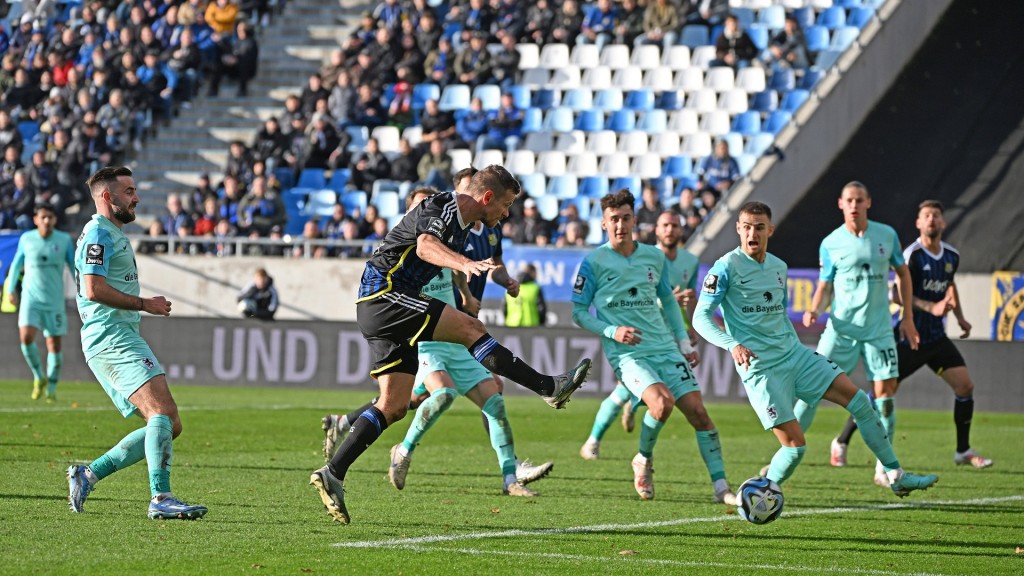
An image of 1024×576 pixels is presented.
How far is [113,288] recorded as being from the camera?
898 centimetres

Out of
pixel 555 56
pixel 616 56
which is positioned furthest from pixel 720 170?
pixel 555 56

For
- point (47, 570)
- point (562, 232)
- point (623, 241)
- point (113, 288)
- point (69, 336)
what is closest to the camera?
point (47, 570)

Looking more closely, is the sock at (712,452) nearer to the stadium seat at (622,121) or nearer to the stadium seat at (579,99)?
the stadium seat at (622,121)

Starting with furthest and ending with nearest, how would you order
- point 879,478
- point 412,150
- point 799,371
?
point 412,150 < point 879,478 < point 799,371

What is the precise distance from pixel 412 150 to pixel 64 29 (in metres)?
10.6

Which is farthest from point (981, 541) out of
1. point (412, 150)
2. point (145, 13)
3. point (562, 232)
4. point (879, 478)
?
point (145, 13)

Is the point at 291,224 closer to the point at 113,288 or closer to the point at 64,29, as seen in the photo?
the point at 64,29

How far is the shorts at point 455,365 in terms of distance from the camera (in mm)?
11820

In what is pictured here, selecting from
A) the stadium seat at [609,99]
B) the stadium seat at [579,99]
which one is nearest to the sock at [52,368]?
the stadium seat at [579,99]

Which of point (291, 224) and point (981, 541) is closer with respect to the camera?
point (981, 541)

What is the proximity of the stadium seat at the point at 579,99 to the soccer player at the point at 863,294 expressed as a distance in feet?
54.6

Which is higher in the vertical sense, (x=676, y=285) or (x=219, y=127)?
(x=219, y=127)

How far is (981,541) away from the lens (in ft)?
30.0

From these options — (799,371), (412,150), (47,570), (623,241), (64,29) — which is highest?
(64,29)
